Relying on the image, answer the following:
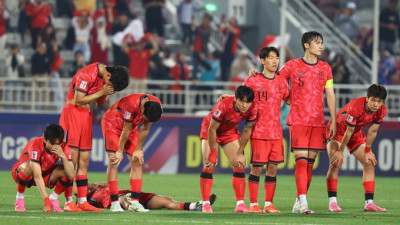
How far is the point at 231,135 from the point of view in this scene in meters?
13.3

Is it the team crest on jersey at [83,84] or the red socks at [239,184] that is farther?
the red socks at [239,184]

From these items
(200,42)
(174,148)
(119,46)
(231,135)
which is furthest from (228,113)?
(200,42)

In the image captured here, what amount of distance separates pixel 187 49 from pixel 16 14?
15.9ft

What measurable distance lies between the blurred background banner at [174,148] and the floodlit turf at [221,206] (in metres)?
0.72

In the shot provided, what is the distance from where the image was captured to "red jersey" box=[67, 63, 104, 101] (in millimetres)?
12805

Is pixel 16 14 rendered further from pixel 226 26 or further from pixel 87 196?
pixel 87 196

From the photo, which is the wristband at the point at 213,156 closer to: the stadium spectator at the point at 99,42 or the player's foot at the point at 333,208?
the player's foot at the point at 333,208

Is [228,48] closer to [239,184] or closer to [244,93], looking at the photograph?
[239,184]

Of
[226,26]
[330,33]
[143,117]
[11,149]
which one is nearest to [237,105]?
[143,117]

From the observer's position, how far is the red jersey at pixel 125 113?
1274cm

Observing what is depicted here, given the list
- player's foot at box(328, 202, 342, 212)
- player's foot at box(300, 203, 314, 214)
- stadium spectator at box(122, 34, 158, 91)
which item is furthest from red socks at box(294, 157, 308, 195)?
stadium spectator at box(122, 34, 158, 91)

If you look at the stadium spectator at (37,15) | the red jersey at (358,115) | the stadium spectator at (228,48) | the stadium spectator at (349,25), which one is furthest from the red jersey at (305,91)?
the stadium spectator at (349,25)

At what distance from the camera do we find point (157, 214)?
12.3m

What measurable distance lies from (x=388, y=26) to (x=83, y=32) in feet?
28.3
